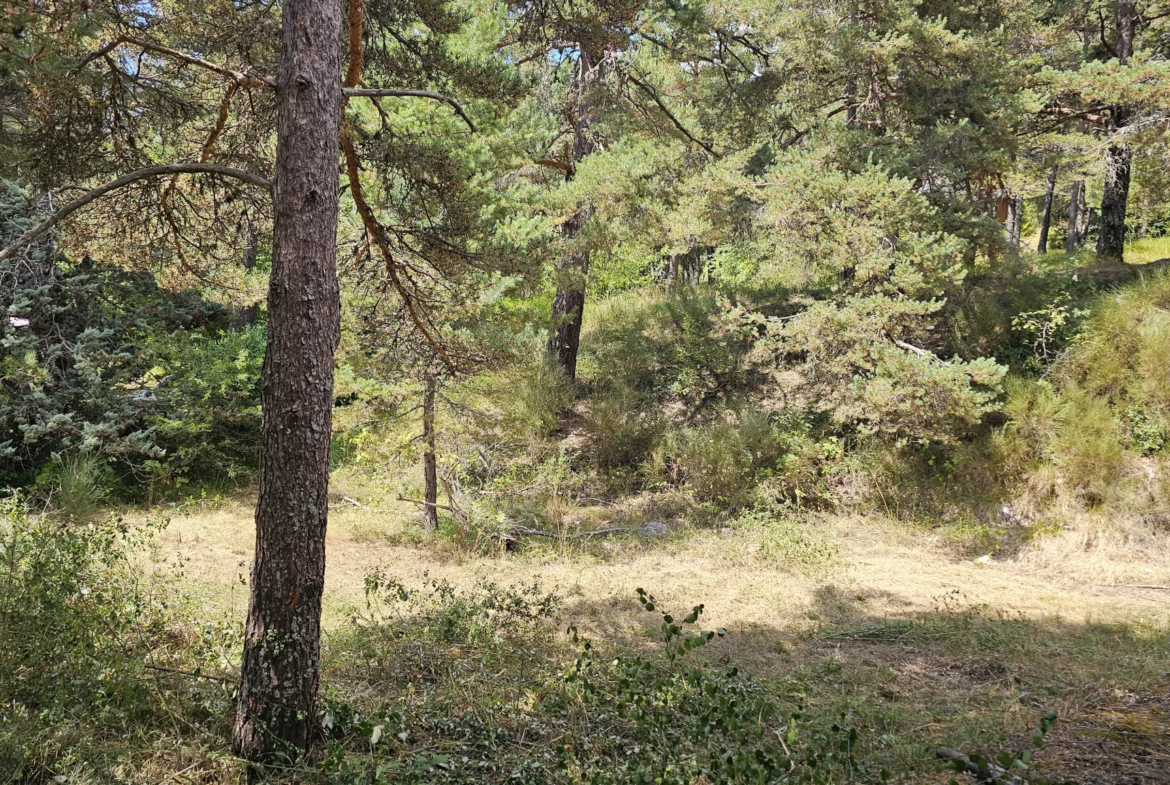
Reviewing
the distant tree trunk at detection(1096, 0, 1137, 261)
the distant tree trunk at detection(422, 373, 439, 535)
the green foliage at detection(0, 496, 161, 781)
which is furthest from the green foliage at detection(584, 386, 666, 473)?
the distant tree trunk at detection(1096, 0, 1137, 261)

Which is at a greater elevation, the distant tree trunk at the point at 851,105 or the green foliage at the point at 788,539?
the distant tree trunk at the point at 851,105

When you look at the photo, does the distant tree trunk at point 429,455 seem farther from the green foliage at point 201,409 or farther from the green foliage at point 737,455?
the green foliage at point 737,455

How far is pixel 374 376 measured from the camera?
296 inches

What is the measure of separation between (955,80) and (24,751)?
1130 centimetres

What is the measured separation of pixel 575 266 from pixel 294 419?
749 cm

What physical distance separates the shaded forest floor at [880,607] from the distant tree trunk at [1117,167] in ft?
22.3

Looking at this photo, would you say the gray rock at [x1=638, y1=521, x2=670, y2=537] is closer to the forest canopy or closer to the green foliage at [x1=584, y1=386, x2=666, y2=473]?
the forest canopy

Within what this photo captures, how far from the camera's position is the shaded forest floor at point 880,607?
3650 millimetres

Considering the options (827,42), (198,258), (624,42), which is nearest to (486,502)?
(198,258)

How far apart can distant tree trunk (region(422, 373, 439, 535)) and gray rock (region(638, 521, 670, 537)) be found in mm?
2741

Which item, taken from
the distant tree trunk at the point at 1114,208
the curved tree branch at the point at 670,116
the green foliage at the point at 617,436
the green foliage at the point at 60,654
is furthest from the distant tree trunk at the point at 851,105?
the green foliage at the point at 60,654

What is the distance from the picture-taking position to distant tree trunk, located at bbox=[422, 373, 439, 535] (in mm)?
7804

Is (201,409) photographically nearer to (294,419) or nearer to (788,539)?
(294,419)

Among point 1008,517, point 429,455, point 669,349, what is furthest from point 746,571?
point 669,349
